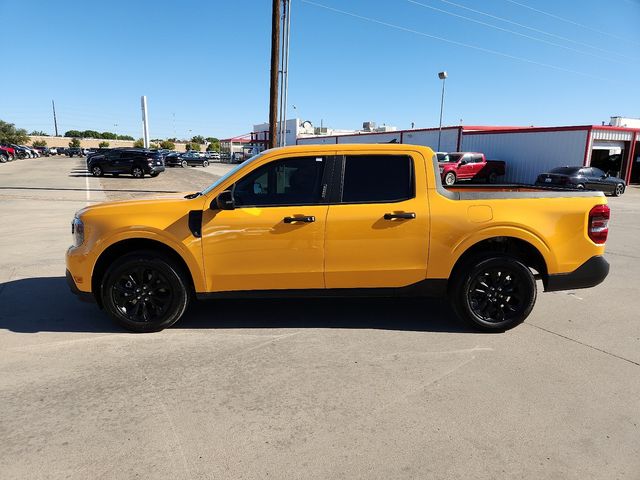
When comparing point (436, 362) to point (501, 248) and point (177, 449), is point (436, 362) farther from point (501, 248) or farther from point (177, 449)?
point (177, 449)

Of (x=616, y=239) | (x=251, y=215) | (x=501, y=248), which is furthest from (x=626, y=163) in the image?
(x=251, y=215)

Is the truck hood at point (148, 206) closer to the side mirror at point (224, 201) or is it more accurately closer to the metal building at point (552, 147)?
the side mirror at point (224, 201)

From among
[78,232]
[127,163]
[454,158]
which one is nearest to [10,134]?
[127,163]

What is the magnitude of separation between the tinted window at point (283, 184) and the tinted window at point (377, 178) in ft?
0.92

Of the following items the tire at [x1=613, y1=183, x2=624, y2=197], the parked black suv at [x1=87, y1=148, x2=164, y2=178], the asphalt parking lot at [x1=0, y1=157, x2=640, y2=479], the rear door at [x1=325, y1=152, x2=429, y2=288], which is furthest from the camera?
the parked black suv at [x1=87, y1=148, x2=164, y2=178]

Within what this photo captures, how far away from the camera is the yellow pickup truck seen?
4.11m

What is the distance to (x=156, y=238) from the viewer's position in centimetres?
411

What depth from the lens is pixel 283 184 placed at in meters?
4.20

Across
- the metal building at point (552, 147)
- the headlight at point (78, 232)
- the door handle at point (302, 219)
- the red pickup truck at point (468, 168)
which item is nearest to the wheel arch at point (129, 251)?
the headlight at point (78, 232)

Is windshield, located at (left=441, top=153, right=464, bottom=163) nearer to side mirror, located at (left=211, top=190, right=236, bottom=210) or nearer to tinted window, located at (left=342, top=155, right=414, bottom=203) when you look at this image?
tinted window, located at (left=342, top=155, right=414, bottom=203)

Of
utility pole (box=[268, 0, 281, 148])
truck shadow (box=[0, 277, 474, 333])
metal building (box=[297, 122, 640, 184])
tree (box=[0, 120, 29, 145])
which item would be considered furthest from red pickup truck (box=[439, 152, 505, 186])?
tree (box=[0, 120, 29, 145])

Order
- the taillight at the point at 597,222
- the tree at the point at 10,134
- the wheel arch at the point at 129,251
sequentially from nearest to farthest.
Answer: the wheel arch at the point at 129,251, the taillight at the point at 597,222, the tree at the point at 10,134

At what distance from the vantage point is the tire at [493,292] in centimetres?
430

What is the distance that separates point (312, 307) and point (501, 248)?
2.12 meters
